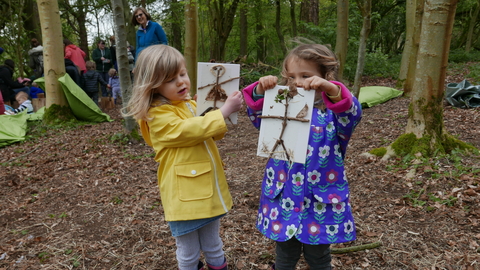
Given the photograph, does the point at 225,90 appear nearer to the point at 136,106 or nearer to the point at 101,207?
the point at 136,106

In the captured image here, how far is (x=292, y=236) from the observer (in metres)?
1.80

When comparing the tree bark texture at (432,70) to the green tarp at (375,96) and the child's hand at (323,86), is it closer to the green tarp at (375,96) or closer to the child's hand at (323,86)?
the child's hand at (323,86)

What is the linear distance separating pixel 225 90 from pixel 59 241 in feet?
7.45

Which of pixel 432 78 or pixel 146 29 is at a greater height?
pixel 146 29

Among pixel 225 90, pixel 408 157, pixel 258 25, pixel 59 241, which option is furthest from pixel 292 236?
pixel 258 25

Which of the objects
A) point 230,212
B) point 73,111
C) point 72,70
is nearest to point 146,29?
point 73,111

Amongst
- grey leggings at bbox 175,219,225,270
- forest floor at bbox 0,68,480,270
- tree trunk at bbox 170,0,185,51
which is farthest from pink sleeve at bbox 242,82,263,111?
tree trunk at bbox 170,0,185,51

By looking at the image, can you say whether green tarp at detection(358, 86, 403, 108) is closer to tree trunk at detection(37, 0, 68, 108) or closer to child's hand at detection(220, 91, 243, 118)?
child's hand at detection(220, 91, 243, 118)

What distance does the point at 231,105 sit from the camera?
5.93 ft

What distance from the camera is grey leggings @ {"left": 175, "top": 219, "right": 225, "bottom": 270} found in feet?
6.63

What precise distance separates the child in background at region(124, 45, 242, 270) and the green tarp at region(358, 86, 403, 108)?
6351 mm

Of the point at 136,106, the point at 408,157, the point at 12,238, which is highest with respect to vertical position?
the point at 136,106

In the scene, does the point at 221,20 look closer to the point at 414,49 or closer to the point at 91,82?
the point at 91,82

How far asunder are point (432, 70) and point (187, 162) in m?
3.11
